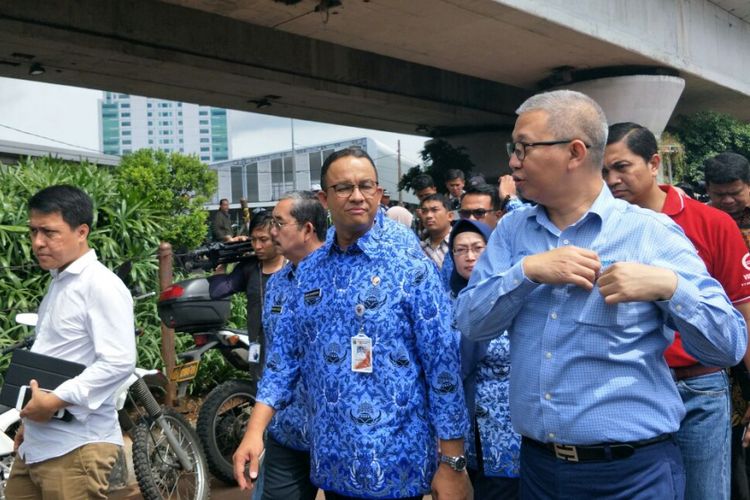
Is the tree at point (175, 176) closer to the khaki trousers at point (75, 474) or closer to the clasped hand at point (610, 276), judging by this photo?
the khaki trousers at point (75, 474)

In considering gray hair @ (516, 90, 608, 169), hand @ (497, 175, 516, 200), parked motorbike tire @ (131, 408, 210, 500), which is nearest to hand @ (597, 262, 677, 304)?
gray hair @ (516, 90, 608, 169)

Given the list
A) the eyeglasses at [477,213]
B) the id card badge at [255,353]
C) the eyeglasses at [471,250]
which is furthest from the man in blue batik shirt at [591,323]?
the id card badge at [255,353]

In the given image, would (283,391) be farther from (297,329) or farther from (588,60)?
(588,60)

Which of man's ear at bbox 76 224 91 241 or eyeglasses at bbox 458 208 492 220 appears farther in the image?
eyeglasses at bbox 458 208 492 220

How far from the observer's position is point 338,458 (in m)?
2.62

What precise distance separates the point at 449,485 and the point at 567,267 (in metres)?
0.93

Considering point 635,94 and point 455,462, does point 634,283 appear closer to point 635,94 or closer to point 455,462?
point 455,462

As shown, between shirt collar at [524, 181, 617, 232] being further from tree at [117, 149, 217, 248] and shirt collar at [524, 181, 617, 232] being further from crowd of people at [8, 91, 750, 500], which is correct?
tree at [117, 149, 217, 248]

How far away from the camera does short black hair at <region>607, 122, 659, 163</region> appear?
3.13m

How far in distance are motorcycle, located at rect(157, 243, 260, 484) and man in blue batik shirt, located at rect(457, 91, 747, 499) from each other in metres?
3.49

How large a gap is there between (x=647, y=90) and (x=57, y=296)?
15.2m

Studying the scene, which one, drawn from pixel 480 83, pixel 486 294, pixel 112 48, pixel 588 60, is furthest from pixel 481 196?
pixel 480 83

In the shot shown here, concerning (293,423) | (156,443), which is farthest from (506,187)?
(156,443)

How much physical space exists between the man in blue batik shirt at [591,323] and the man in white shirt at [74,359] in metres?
1.75
